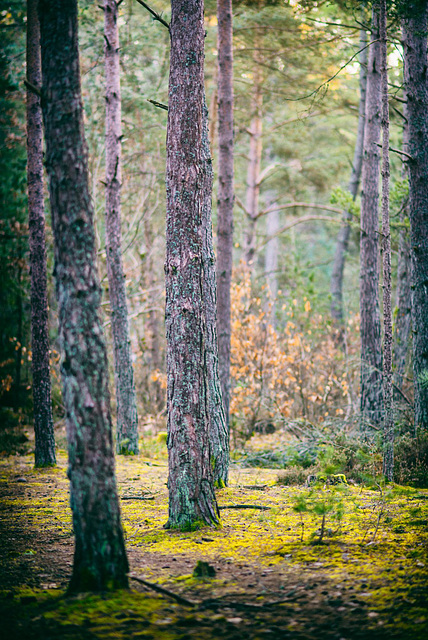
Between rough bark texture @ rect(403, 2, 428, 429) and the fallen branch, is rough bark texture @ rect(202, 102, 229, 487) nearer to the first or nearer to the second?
the fallen branch

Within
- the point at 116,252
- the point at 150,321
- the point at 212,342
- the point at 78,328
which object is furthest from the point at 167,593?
the point at 150,321

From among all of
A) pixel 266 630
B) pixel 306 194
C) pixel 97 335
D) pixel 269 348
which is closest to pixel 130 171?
pixel 269 348

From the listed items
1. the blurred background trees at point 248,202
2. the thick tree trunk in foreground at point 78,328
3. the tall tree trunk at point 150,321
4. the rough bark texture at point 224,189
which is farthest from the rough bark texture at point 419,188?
the tall tree trunk at point 150,321

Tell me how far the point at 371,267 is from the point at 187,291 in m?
6.18

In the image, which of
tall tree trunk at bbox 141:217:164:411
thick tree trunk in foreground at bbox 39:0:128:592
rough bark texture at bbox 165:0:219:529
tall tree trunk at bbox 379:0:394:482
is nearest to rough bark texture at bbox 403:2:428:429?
tall tree trunk at bbox 379:0:394:482

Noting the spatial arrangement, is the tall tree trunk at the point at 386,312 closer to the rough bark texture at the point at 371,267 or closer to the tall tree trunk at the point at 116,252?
the rough bark texture at the point at 371,267

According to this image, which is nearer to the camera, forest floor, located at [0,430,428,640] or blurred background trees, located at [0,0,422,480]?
forest floor, located at [0,430,428,640]

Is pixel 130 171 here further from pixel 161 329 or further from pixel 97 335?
pixel 97 335

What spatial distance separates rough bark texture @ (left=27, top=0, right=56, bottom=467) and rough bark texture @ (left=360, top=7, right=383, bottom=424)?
5680 mm

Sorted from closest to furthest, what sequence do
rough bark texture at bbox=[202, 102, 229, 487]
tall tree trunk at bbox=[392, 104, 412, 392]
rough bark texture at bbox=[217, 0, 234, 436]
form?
rough bark texture at bbox=[202, 102, 229, 487], rough bark texture at bbox=[217, 0, 234, 436], tall tree trunk at bbox=[392, 104, 412, 392]

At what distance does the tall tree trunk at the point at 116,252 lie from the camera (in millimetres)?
10352

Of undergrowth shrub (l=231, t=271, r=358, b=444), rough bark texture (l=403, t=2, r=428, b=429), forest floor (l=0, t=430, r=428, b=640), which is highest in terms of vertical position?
rough bark texture (l=403, t=2, r=428, b=429)

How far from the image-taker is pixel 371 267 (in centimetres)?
1037

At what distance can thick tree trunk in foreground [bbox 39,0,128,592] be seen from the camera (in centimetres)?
362
